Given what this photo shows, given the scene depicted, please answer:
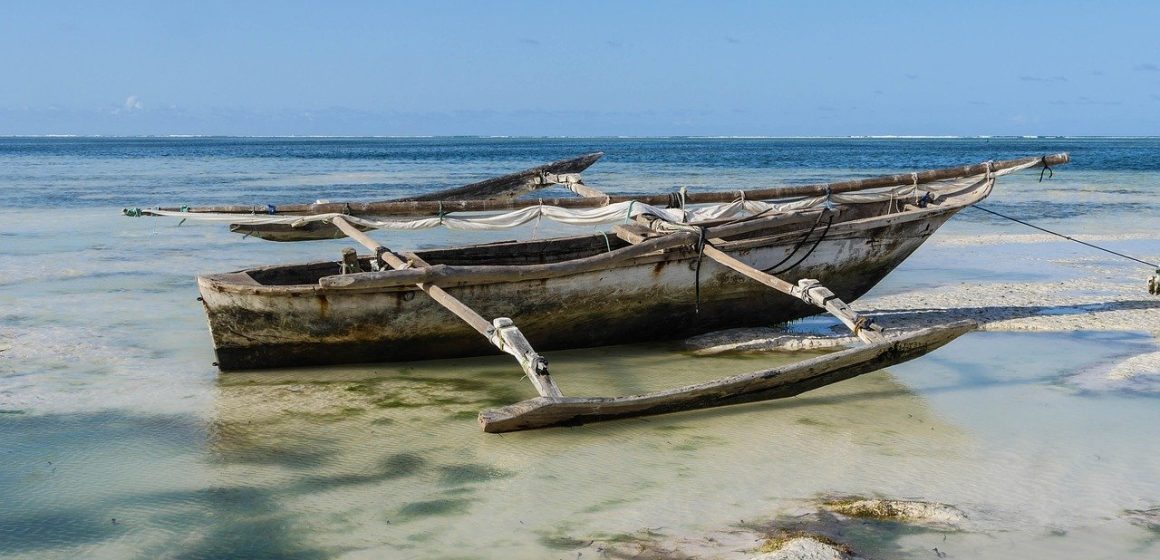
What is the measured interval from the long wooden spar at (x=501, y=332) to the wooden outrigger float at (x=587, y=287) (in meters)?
0.01

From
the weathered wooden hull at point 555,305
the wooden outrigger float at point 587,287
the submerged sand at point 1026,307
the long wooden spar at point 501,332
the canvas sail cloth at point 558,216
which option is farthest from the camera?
the submerged sand at point 1026,307

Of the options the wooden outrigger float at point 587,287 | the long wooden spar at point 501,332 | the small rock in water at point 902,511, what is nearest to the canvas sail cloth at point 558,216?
the wooden outrigger float at point 587,287

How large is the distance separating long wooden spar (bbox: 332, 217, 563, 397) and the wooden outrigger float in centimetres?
1

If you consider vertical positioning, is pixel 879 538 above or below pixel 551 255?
below

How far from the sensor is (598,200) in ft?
26.6

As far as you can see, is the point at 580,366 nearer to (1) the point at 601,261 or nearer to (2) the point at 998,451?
(1) the point at 601,261

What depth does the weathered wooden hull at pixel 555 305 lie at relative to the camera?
6586 millimetres

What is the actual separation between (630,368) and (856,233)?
98.9 inches

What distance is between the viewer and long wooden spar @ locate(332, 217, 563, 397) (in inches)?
219

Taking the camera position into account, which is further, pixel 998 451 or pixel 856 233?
pixel 856 233

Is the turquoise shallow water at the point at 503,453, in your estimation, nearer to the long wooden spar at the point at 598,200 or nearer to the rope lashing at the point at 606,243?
the rope lashing at the point at 606,243

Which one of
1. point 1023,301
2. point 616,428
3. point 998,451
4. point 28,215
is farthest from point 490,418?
point 28,215

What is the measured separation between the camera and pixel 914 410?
625cm

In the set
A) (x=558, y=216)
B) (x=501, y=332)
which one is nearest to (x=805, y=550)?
(x=501, y=332)
